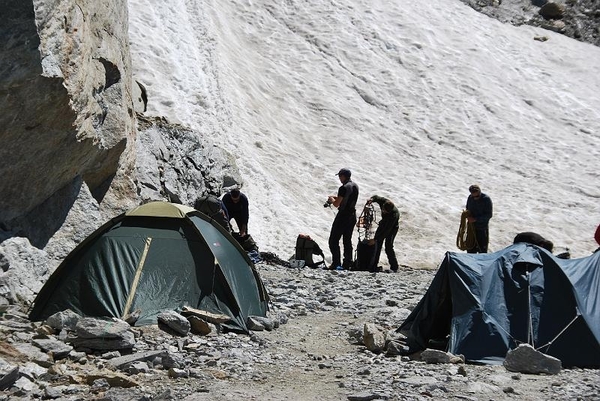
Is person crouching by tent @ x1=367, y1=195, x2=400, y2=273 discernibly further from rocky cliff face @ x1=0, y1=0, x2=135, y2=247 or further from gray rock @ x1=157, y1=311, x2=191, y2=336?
gray rock @ x1=157, y1=311, x2=191, y2=336

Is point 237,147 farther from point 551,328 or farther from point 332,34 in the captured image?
point 551,328

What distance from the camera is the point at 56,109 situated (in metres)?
12.1

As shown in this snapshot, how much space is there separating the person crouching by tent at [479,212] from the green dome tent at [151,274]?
7.96 metres

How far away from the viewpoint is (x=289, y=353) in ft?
32.8

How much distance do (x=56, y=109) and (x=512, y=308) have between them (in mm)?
6421

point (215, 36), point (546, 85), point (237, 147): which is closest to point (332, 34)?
point (215, 36)

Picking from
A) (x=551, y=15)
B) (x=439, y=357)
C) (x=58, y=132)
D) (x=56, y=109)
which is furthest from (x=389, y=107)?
(x=439, y=357)

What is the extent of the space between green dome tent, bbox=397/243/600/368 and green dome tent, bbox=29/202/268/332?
2346 millimetres

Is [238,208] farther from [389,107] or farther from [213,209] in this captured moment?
[389,107]

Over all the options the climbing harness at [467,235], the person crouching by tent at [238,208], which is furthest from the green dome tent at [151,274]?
the climbing harness at [467,235]

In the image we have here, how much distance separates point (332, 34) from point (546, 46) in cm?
1094

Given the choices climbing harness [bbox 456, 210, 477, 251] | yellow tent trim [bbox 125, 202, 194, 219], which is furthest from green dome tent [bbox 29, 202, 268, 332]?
climbing harness [bbox 456, 210, 477, 251]

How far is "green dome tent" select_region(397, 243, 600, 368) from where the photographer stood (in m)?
9.78

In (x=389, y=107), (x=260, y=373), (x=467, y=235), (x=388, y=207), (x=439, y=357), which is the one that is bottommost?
(x=260, y=373)
